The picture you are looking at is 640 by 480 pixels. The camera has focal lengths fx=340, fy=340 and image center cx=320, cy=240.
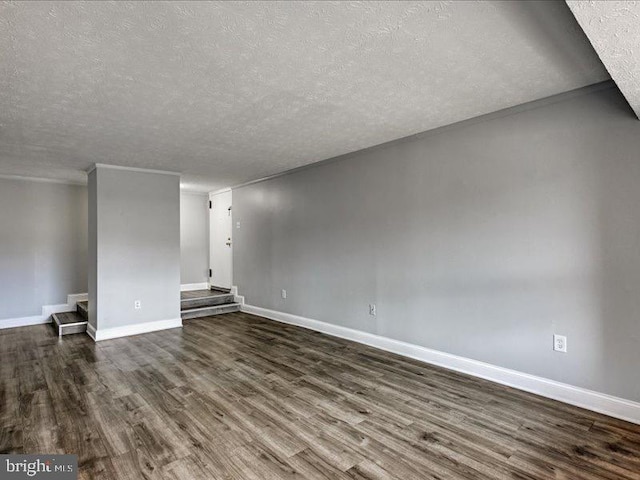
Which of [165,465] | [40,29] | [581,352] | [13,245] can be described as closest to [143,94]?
[40,29]

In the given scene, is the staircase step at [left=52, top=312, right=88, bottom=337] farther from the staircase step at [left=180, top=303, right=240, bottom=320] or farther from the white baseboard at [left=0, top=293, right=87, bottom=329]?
the staircase step at [left=180, top=303, right=240, bottom=320]

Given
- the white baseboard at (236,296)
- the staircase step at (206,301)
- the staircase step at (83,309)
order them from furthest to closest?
the white baseboard at (236,296) → the staircase step at (206,301) → the staircase step at (83,309)

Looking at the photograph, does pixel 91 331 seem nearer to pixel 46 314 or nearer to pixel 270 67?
pixel 46 314

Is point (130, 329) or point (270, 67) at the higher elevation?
point (270, 67)

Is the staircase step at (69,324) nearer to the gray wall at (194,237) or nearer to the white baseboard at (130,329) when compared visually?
the white baseboard at (130,329)

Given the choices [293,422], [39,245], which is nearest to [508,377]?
[293,422]

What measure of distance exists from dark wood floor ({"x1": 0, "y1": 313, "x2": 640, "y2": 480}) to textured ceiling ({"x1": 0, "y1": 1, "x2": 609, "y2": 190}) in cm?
231

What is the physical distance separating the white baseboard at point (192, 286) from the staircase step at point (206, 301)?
1065 mm

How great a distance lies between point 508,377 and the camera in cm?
288

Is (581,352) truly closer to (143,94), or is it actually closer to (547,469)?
(547,469)

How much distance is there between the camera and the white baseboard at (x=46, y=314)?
5291 millimetres

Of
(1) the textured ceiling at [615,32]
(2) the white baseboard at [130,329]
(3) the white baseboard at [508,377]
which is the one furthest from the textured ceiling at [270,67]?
(2) the white baseboard at [130,329]

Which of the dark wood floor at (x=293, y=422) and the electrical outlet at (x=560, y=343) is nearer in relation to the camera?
the dark wood floor at (x=293, y=422)

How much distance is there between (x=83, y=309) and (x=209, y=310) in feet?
6.26
